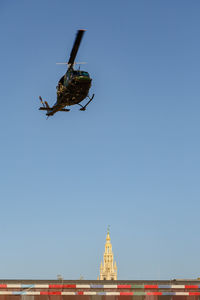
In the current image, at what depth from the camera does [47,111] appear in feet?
144

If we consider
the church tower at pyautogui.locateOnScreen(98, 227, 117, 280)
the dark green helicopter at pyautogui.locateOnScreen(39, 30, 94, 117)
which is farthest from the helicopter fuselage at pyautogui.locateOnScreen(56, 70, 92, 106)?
the church tower at pyautogui.locateOnScreen(98, 227, 117, 280)

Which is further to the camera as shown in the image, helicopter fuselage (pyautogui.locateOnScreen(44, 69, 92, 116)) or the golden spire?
the golden spire

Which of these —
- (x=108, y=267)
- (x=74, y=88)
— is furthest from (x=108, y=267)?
(x=74, y=88)

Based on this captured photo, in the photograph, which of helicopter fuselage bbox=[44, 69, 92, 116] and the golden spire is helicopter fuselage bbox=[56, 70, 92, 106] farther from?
the golden spire

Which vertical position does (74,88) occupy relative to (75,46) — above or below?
below

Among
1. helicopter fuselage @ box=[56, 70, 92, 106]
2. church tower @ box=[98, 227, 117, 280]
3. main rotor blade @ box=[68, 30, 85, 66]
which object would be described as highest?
church tower @ box=[98, 227, 117, 280]

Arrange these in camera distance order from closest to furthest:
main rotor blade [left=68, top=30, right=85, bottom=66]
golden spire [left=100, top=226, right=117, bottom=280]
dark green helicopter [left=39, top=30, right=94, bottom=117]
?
main rotor blade [left=68, top=30, right=85, bottom=66] → dark green helicopter [left=39, top=30, right=94, bottom=117] → golden spire [left=100, top=226, right=117, bottom=280]

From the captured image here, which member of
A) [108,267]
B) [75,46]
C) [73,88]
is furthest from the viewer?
[108,267]

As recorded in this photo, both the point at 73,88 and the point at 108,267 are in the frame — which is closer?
the point at 73,88

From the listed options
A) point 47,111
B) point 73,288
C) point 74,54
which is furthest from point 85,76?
point 73,288

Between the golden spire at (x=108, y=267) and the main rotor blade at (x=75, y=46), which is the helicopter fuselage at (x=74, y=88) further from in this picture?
the golden spire at (x=108, y=267)

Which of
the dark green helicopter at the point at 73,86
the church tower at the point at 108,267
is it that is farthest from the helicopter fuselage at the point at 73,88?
the church tower at the point at 108,267

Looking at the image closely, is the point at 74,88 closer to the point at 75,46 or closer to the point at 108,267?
the point at 75,46

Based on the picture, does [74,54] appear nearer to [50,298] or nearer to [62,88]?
[62,88]
